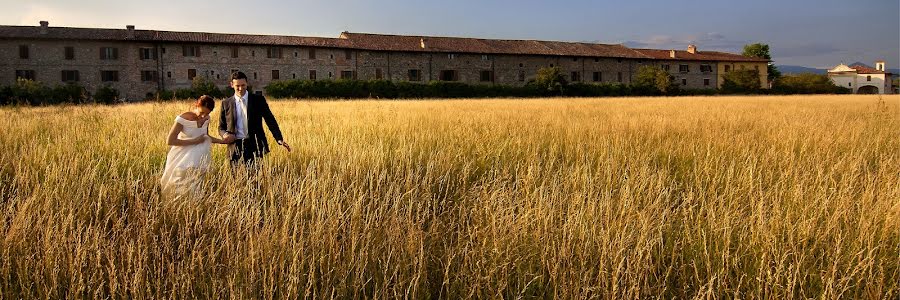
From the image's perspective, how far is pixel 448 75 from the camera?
50.6 meters

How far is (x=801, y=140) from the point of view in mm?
6879

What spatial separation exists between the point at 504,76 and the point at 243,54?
22656 mm

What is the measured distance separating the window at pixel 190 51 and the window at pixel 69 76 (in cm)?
720

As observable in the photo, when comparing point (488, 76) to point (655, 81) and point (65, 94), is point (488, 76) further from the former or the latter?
point (65, 94)

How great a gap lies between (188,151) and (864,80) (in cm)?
11035

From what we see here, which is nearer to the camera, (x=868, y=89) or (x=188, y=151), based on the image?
(x=188, y=151)

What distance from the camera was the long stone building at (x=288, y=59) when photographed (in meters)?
39.6

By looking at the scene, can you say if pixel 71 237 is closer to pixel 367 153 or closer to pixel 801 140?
pixel 367 153

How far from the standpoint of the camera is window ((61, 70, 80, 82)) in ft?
130

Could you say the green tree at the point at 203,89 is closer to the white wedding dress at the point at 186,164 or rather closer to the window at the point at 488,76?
the window at the point at 488,76

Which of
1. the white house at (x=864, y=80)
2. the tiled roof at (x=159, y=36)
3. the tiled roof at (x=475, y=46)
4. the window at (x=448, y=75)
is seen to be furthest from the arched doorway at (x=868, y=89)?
the tiled roof at (x=159, y=36)

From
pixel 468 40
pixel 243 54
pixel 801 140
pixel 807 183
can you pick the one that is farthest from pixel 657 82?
pixel 807 183

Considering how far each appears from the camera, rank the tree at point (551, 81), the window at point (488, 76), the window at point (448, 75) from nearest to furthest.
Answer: the tree at point (551, 81) → the window at point (448, 75) → the window at point (488, 76)

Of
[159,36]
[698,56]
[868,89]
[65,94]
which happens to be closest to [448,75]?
[159,36]
